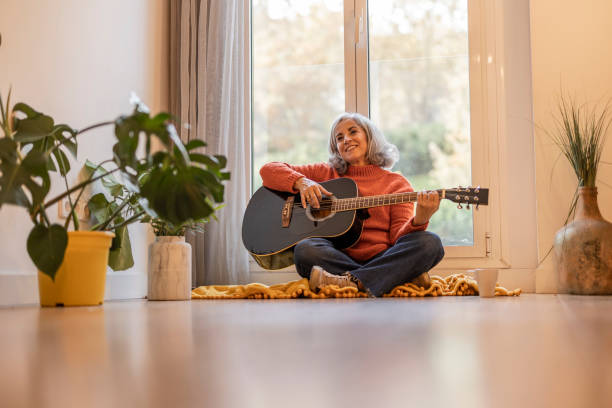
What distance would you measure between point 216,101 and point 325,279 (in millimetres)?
1321

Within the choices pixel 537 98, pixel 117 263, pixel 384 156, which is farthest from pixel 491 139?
pixel 117 263

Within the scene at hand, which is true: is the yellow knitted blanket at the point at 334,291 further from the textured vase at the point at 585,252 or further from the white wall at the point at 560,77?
the white wall at the point at 560,77

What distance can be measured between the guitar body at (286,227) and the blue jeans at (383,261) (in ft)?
0.30

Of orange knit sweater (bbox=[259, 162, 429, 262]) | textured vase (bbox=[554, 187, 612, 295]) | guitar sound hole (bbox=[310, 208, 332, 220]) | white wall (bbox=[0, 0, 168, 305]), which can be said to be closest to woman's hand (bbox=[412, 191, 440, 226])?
orange knit sweater (bbox=[259, 162, 429, 262])

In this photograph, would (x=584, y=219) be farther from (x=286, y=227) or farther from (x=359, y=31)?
(x=359, y=31)

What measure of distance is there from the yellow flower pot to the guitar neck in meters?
1.08

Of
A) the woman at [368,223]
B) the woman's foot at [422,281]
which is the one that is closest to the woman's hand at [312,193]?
the woman at [368,223]

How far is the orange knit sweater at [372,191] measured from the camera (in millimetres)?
2947

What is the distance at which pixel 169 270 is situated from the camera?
2.59 metres

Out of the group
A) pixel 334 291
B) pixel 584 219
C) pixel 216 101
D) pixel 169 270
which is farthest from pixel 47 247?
pixel 584 219

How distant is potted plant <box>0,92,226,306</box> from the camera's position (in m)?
0.84

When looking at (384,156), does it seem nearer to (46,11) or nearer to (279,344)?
(46,11)

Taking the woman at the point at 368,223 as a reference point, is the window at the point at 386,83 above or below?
above

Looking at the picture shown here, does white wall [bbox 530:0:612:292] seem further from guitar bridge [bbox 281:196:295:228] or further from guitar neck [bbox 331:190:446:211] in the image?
guitar bridge [bbox 281:196:295:228]
